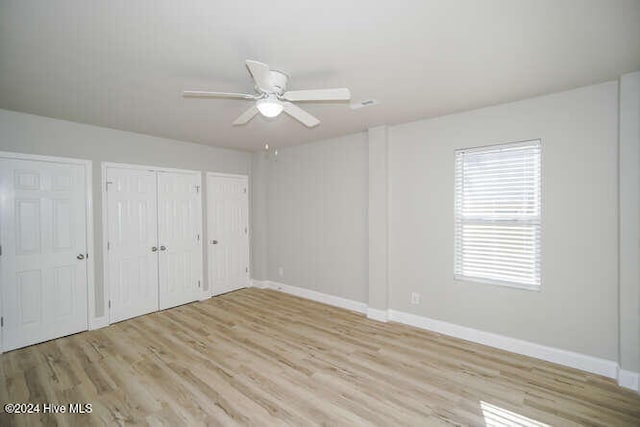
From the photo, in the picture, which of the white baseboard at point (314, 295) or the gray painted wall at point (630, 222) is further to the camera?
the white baseboard at point (314, 295)

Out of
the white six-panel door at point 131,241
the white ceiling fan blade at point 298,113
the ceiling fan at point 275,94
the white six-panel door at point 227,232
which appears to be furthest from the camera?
the white six-panel door at point 227,232

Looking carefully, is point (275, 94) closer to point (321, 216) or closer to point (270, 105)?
point (270, 105)

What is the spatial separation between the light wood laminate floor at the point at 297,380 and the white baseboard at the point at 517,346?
0.08m

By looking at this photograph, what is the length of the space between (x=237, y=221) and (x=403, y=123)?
3.50 metres

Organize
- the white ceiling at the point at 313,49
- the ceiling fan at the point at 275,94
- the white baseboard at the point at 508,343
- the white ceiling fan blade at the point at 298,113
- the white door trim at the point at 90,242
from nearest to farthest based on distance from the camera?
the white ceiling at the point at 313,49
the ceiling fan at the point at 275,94
the white ceiling fan blade at the point at 298,113
the white baseboard at the point at 508,343
the white door trim at the point at 90,242

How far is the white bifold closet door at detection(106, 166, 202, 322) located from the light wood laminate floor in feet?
2.01

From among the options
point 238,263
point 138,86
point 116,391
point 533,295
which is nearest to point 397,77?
point 138,86

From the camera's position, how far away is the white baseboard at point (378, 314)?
3885mm

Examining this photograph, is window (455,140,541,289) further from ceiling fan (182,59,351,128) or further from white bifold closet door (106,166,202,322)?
white bifold closet door (106,166,202,322)

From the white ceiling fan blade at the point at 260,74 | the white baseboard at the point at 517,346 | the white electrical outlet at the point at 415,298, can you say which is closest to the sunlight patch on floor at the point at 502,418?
the white baseboard at the point at 517,346

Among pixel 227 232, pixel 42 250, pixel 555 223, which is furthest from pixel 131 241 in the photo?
pixel 555 223

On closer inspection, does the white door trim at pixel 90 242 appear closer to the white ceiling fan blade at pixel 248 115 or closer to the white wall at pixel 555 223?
the white ceiling fan blade at pixel 248 115

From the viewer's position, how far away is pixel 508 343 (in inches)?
119

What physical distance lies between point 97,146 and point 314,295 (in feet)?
12.8
